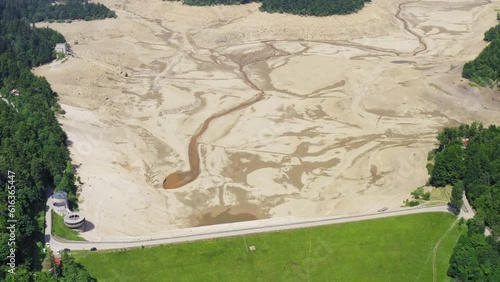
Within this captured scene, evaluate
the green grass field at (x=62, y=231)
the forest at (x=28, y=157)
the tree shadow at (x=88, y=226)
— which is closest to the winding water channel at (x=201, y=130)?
the tree shadow at (x=88, y=226)

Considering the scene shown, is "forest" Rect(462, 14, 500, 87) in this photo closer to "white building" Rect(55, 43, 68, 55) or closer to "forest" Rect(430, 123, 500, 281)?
"forest" Rect(430, 123, 500, 281)

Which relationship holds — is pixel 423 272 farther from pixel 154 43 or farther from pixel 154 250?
pixel 154 43

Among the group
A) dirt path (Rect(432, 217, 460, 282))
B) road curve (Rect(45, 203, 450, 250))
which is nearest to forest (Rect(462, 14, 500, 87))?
road curve (Rect(45, 203, 450, 250))

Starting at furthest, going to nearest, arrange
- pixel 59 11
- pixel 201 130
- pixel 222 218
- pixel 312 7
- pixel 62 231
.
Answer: pixel 312 7
pixel 59 11
pixel 201 130
pixel 222 218
pixel 62 231

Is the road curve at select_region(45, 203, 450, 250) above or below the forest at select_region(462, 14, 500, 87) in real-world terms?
below

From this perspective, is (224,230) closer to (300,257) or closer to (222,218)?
(222,218)

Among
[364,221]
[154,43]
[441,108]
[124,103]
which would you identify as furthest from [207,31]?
[364,221]

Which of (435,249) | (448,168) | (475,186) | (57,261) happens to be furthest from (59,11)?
(435,249)
